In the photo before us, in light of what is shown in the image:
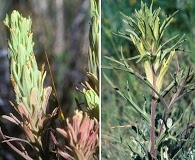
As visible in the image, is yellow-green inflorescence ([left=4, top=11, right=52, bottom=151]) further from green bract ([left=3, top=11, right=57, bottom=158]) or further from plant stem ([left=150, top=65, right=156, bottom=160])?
plant stem ([left=150, top=65, right=156, bottom=160])

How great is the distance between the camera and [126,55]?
1663 millimetres

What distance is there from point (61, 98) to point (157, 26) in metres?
0.40

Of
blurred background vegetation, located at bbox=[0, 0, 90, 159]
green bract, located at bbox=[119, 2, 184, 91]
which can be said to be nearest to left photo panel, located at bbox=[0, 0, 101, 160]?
blurred background vegetation, located at bbox=[0, 0, 90, 159]

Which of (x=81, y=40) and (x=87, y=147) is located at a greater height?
(x=81, y=40)

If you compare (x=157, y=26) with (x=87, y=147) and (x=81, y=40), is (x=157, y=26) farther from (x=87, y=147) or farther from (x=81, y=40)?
(x=87, y=147)

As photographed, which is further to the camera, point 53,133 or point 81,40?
point 81,40

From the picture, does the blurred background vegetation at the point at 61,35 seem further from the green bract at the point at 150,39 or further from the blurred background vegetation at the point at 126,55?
the green bract at the point at 150,39

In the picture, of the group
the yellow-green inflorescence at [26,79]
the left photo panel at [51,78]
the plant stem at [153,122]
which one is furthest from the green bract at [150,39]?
the yellow-green inflorescence at [26,79]

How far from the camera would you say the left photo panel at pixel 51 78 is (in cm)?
145

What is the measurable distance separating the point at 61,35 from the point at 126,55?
22cm

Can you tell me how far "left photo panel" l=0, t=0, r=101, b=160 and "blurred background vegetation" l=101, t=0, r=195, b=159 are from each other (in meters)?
0.07

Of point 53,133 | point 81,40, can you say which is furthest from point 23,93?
point 81,40

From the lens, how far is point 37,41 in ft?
5.36

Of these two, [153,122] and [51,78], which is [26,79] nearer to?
[51,78]
